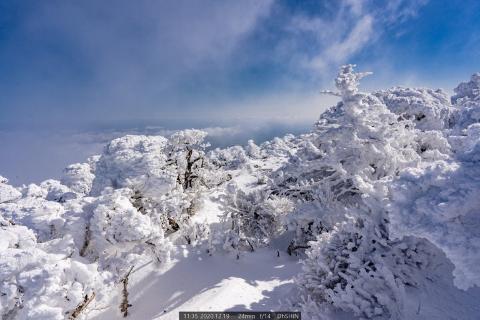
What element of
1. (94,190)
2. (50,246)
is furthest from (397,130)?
(94,190)

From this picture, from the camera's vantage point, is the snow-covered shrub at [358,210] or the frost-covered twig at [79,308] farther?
the frost-covered twig at [79,308]

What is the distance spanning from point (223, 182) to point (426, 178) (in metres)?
23.7

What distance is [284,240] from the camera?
12039mm

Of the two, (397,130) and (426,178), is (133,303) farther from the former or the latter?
(397,130)

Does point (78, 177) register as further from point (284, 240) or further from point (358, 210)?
point (358, 210)

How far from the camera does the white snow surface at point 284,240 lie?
429cm

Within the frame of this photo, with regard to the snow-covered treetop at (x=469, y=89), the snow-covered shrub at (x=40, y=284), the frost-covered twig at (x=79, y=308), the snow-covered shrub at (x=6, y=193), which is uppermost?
the snow-covered treetop at (x=469, y=89)

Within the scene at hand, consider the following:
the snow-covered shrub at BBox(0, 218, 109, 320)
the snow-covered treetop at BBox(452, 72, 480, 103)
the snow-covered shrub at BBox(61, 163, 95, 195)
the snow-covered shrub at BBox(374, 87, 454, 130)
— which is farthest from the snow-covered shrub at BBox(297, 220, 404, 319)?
the snow-covered shrub at BBox(61, 163, 95, 195)

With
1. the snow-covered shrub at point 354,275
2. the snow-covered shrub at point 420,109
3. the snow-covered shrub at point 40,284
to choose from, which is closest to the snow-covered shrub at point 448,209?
the snow-covered shrub at point 354,275

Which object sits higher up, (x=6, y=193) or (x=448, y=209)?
(x=6, y=193)

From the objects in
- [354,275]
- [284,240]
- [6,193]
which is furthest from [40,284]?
[284,240]

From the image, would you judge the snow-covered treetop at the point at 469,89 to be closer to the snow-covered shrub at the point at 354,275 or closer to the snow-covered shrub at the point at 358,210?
the snow-covered shrub at the point at 358,210

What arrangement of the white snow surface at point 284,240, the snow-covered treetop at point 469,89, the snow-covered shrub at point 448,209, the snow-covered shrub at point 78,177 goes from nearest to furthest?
1. the snow-covered shrub at point 448,209
2. the white snow surface at point 284,240
3. the snow-covered treetop at point 469,89
4. the snow-covered shrub at point 78,177

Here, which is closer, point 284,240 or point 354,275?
point 354,275
